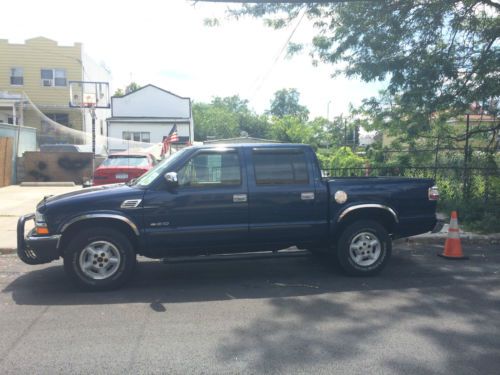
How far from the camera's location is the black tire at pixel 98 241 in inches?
224

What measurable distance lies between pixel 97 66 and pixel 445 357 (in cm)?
3757

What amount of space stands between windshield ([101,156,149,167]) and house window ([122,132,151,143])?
21332 mm

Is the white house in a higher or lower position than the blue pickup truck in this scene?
higher

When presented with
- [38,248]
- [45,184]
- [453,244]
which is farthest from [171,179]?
[45,184]

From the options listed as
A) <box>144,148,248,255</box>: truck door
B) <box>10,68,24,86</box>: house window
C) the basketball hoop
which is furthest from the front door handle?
<box>10,68,24,86</box>: house window

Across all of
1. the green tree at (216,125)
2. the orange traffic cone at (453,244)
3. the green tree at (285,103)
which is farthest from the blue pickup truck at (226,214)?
the green tree at (285,103)

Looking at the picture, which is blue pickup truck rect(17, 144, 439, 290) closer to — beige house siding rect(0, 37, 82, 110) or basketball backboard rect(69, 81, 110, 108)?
basketball backboard rect(69, 81, 110, 108)

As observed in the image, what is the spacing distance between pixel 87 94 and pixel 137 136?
9019mm

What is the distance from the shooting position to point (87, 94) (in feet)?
83.1

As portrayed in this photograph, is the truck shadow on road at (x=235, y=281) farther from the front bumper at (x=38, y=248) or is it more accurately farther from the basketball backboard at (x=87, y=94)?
the basketball backboard at (x=87, y=94)

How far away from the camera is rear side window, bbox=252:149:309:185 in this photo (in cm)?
629

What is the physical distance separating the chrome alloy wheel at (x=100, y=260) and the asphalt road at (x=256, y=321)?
27 centimetres

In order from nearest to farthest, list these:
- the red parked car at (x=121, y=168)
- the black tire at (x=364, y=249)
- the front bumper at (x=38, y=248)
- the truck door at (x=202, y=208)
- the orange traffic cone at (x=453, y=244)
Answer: the front bumper at (x=38, y=248) → the truck door at (x=202, y=208) → the black tire at (x=364, y=249) → the orange traffic cone at (x=453, y=244) → the red parked car at (x=121, y=168)

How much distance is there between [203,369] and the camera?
3742 mm
